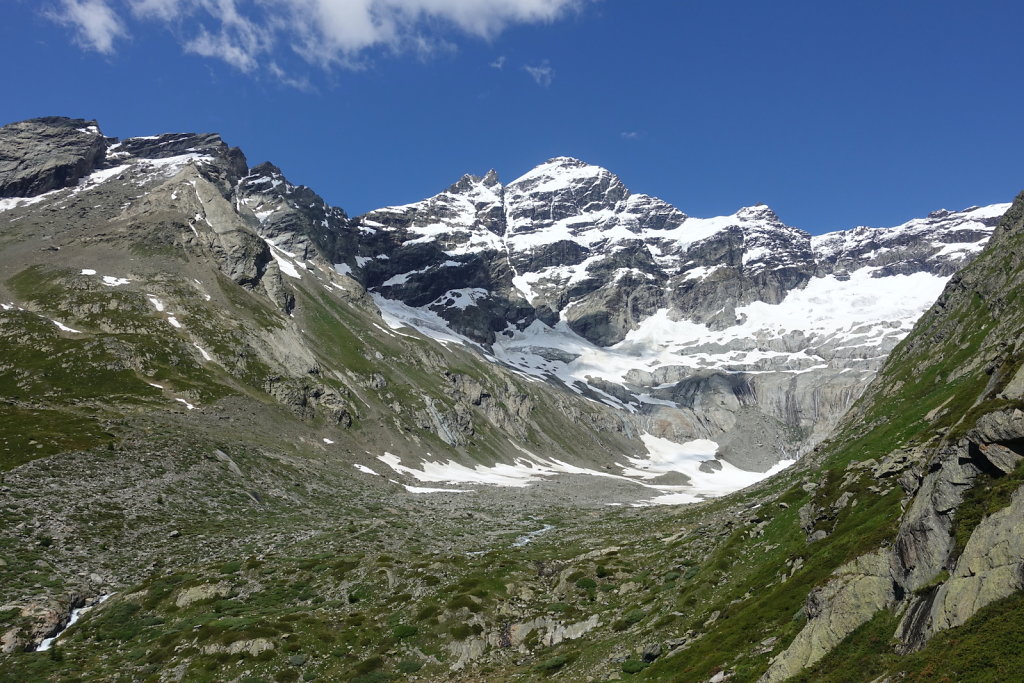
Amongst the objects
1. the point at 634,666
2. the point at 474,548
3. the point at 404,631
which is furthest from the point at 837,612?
the point at 474,548

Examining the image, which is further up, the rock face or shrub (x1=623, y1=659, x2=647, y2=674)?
the rock face

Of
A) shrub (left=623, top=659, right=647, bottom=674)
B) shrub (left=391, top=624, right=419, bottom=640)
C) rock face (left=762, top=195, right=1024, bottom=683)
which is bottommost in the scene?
shrub (left=391, top=624, right=419, bottom=640)

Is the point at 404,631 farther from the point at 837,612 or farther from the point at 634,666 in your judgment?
the point at 837,612

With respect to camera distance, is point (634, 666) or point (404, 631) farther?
point (404, 631)

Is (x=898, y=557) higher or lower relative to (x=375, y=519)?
higher

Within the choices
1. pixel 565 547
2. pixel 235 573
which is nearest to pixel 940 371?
pixel 565 547

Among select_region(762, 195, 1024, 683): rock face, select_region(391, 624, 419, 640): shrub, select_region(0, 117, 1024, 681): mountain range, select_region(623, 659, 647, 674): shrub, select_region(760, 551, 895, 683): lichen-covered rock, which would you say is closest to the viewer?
select_region(762, 195, 1024, 683): rock face

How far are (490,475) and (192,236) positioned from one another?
12174cm

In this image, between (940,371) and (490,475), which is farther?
(490,475)

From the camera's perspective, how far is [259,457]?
9650 cm

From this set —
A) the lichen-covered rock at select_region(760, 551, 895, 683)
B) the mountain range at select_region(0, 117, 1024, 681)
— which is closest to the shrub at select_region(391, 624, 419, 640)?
the mountain range at select_region(0, 117, 1024, 681)

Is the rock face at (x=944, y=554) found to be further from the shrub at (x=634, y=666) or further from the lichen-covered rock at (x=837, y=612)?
the shrub at (x=634, y=666)

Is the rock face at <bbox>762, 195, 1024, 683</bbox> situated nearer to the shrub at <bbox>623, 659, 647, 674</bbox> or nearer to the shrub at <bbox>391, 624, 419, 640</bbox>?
the shrub at <bbox>623, 659, 647, 674</bbox>

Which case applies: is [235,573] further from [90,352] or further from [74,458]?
[90,352]
